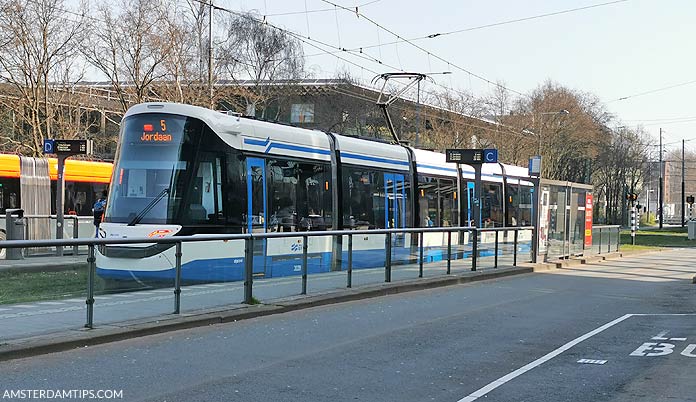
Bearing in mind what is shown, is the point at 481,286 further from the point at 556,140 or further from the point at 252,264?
the point at 556,140

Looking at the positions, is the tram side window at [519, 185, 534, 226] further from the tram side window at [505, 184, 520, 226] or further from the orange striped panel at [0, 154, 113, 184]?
the orange striped panel at [0, 154, 113, 184]

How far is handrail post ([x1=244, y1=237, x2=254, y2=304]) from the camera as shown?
1309 centimetres

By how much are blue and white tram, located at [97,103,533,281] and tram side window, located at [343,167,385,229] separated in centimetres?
3

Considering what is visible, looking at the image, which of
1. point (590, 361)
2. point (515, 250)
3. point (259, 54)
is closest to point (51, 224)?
point (515, 250)

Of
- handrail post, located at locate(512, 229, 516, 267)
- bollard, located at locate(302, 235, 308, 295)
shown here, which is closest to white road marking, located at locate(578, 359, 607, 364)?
bollard, located at locate(302, 235, 308, 295)

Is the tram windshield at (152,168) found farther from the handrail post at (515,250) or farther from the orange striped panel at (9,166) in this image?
the orange striped panel at (9,166)

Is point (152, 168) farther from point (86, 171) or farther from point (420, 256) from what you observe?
point (86, 171)

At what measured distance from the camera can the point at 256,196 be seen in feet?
55.1

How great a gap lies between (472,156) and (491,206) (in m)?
5.92

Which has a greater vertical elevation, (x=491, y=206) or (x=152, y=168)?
(x=152, y=168)

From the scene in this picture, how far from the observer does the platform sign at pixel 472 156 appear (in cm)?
2333

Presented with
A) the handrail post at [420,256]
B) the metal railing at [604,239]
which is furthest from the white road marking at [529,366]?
the metal railing at [604,239]

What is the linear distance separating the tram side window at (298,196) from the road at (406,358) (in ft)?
11.9

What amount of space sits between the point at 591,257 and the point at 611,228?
408 centimetres
